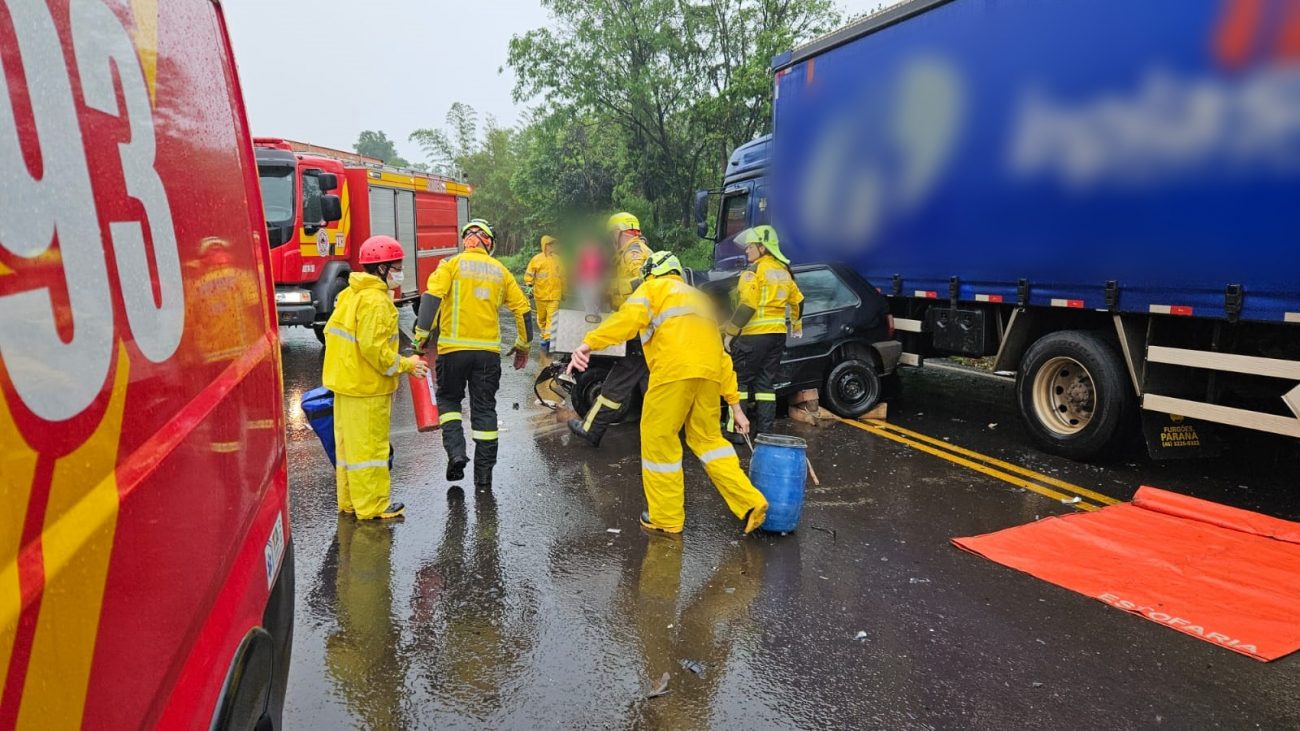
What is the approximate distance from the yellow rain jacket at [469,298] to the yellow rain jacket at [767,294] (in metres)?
2.36

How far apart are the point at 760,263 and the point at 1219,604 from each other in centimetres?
432

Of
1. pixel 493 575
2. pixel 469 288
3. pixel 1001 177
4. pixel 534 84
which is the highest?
pixel 534 84

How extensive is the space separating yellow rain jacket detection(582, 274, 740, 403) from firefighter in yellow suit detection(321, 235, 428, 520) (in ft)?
3.97

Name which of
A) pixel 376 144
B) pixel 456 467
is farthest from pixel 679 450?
pixel 376 144

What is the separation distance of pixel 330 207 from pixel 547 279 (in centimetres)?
325

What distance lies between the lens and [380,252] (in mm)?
4965

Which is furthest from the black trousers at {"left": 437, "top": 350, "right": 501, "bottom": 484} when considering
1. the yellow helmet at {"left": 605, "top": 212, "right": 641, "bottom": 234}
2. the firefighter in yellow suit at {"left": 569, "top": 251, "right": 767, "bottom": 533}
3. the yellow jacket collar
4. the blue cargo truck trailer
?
the blue cargo truck trailer

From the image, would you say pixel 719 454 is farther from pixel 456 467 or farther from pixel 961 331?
pixel 961 331

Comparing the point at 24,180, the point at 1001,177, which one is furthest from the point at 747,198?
the point at 24,180

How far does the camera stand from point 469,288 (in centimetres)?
563

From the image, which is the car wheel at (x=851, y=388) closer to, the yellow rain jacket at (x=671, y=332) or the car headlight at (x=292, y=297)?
the yellow rain jacket at (x=671, y=332)

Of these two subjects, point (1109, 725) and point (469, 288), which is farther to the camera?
point (469, 288)

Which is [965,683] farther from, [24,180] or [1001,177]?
[1001,177]

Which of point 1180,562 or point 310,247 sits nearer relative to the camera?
point 1180,562
